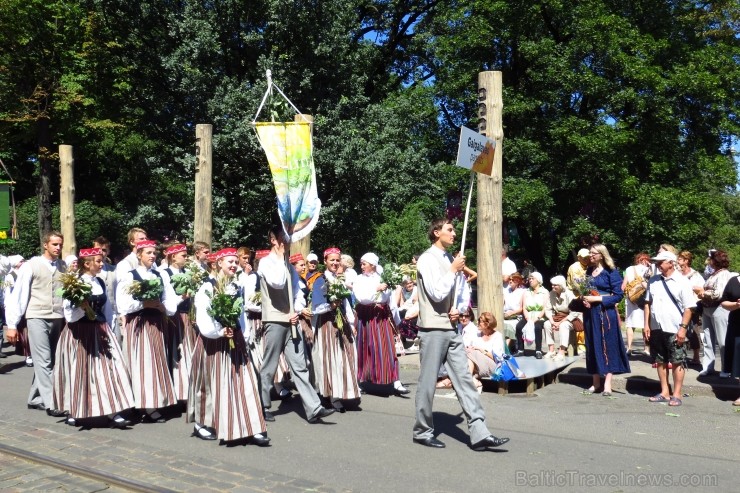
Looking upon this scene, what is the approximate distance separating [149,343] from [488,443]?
379cm

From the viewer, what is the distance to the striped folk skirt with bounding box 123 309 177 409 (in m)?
8.30

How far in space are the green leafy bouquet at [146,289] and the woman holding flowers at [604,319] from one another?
5.06 m

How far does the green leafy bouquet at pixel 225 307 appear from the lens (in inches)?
271

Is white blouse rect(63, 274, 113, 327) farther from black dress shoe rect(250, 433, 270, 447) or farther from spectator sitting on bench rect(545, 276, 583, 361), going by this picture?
spectator sitting on bench rect(545, 276, 583, 361)

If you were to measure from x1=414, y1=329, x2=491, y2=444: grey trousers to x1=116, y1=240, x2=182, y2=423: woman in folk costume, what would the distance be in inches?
114

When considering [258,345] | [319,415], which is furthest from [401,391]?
[319,415]

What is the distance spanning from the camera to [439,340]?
701cm

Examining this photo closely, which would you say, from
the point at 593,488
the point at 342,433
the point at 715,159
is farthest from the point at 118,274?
the point at 715,159

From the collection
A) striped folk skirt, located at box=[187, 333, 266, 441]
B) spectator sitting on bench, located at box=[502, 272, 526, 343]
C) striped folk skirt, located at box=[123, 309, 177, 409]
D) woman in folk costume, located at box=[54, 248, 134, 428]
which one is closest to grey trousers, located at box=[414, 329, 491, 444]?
striped folk skirt, located at box=[187, 333, 266, 441]

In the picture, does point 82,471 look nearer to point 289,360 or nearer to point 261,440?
point 261,440

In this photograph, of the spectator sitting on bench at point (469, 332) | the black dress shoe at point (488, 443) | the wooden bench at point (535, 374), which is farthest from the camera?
the spectator sitting on bench at point (469, 332)

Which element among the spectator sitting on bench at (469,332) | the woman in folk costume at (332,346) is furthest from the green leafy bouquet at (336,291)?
the spectator sitting on bench at (469,332)

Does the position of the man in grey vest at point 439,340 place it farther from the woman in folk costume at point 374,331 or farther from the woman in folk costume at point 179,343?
the woman in folk costume at point 179,343

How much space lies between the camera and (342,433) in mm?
7773
